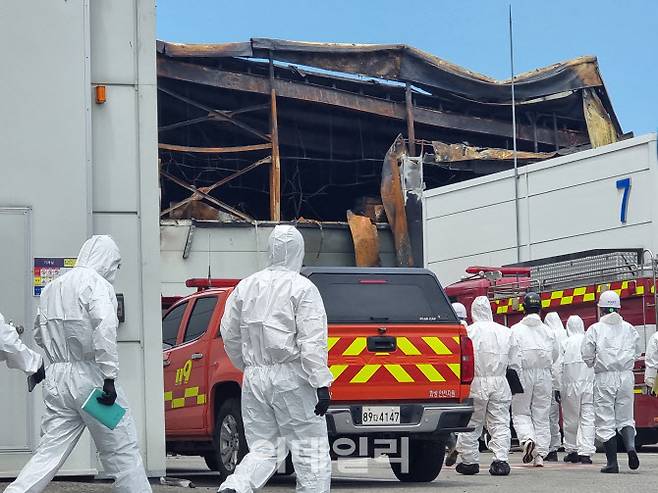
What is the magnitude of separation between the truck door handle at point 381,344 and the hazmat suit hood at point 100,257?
3.32 metres

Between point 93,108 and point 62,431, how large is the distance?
370 centimetres

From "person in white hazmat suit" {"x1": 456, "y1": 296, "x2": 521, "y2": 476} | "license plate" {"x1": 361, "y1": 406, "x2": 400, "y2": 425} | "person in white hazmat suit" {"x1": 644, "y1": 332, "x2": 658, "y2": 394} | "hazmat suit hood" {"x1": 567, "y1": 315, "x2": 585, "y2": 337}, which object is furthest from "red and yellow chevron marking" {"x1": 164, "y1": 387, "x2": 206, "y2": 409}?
"hazmat suit hood" {"x1": 567, "y1": 315, "x2": 585, "y2": 337}

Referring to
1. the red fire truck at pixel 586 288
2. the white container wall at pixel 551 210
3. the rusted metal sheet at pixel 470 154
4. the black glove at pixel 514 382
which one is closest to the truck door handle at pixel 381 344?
the black glove at pixel 514 382

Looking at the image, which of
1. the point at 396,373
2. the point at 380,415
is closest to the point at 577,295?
the point at 396,373

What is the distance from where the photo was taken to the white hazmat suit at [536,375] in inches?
590

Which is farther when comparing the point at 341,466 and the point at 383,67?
the point at 383,67

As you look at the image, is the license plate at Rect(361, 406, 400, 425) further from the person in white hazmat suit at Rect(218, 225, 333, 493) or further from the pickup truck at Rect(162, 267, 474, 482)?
the person in white hazmat suit at Rect(218, 225, 333, 493)

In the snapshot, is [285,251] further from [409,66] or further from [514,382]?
[409,66]

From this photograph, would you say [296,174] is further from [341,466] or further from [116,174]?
[116,174]

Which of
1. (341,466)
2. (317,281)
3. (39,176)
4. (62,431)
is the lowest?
(341,466)

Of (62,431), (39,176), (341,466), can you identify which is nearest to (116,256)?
(62,431)

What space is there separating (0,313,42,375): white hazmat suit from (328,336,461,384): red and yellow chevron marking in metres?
3.41

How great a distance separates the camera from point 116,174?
1099cm

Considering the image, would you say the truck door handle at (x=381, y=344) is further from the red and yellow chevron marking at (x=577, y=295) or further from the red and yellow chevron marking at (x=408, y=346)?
the red and yellow chevron marking at (x=577, y=295)
